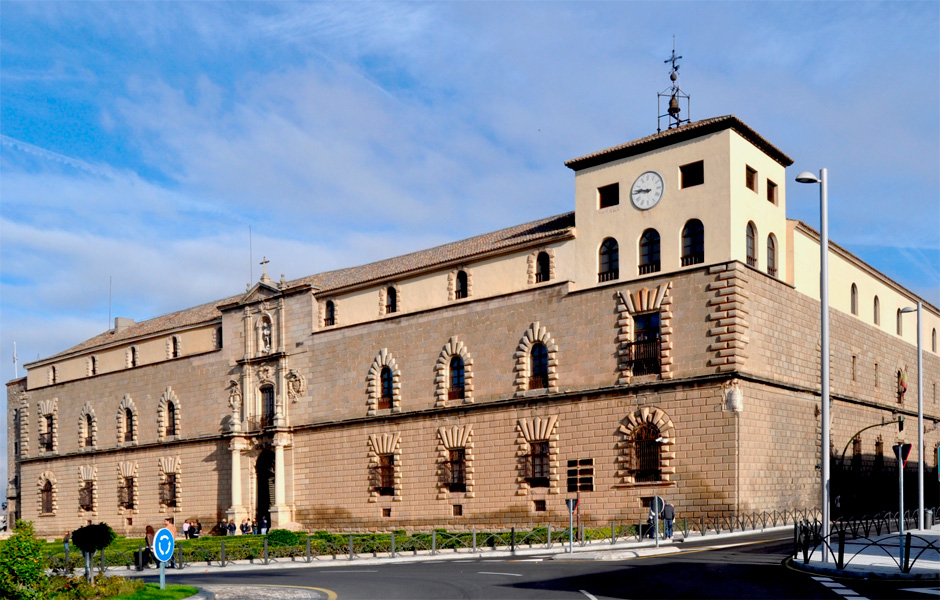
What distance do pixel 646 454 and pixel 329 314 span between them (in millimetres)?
22424

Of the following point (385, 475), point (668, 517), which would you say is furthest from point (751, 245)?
point (385, 475)

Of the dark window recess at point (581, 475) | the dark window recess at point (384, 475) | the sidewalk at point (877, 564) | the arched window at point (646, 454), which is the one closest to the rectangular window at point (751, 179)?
the arched window at point (646, 454)

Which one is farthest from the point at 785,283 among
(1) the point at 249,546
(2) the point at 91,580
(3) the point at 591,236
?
(2) the point at 91,580

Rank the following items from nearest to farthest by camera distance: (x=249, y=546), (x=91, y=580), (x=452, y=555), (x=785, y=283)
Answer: (x=91, y=580), (x=452, y=555), (x=249, y=546), (x=785, y=283)

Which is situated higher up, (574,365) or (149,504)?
(574,365)

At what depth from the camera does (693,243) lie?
137 feet

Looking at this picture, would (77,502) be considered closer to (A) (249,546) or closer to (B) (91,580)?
(A) (249,546)

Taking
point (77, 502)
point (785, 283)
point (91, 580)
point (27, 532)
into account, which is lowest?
point (77, 502)

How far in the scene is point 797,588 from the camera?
65.5ft

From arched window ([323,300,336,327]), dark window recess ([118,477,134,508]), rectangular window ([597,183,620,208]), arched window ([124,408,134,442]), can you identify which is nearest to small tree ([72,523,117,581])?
rectangular window ([597,183,620,208])

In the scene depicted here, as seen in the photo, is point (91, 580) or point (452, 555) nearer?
point (91, 580)

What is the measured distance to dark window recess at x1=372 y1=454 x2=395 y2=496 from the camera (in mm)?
52406

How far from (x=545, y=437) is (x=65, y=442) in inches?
1726

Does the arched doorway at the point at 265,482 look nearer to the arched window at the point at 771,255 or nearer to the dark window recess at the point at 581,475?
the dark window recess at the point at 581,475
